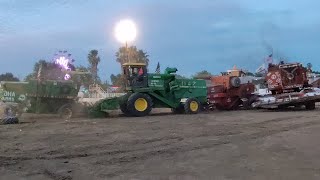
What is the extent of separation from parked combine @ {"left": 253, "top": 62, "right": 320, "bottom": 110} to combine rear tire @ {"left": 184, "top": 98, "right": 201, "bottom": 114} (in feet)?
10.6

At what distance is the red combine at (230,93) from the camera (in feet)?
92.1

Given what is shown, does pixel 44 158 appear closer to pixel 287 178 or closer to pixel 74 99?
pixel 287 178

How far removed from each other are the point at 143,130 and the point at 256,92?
16.2 metres

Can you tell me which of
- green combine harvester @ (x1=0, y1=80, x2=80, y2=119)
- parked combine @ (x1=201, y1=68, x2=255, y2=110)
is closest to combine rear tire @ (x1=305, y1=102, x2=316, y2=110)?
parked combine @ (x1=201, y1=68, x2=255, y2=110)

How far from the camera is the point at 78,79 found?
23.6 meters

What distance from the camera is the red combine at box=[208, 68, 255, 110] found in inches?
1105

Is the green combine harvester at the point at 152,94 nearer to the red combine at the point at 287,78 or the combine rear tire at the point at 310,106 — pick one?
the red combine at the point at 287,78

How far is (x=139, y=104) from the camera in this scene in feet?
74.6

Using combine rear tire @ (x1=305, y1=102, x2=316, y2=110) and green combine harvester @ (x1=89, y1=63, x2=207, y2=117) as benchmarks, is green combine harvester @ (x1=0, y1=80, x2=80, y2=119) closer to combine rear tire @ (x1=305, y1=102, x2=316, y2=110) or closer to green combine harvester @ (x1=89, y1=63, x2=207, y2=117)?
green combine harvester @ (x1=89, y1=63, x2=207, y2=117)

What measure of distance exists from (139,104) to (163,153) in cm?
1259

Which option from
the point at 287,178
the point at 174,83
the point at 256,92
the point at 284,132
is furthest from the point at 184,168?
the point at 256,92

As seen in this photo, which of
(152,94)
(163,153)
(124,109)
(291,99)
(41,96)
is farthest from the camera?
(291,99)

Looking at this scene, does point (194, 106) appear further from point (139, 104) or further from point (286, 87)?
point (286, 87)

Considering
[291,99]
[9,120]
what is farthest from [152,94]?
[9,120]
